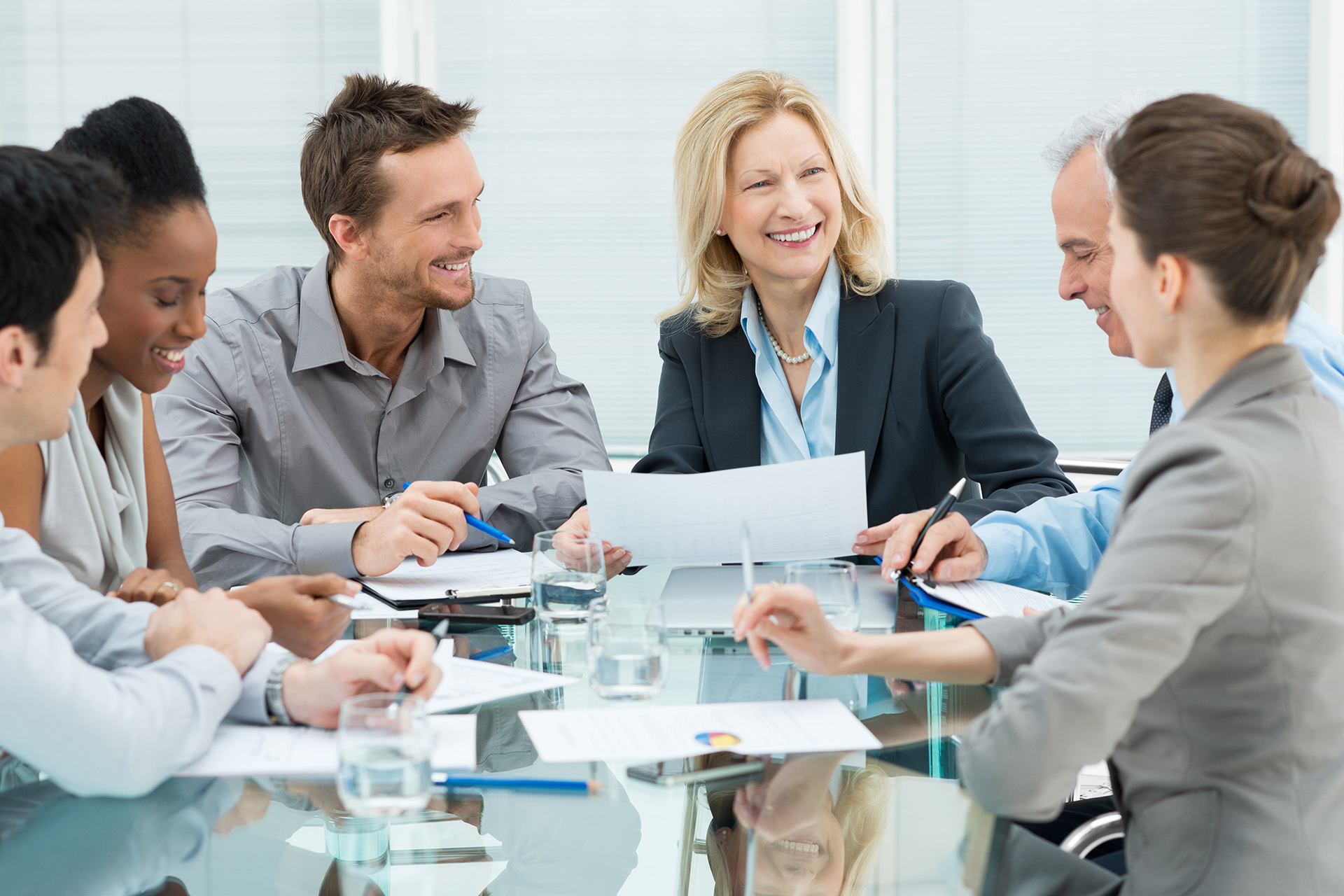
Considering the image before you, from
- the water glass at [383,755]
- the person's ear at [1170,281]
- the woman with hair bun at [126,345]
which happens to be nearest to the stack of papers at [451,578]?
the woman with hair bun at [126,345]

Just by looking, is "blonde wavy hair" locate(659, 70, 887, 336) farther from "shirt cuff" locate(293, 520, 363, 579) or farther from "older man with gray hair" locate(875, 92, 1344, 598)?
"shirt cuff" locate(293, 520, 363, 579)

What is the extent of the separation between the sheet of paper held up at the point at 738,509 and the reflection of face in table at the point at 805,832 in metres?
0.65

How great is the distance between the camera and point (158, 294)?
4.84 feet

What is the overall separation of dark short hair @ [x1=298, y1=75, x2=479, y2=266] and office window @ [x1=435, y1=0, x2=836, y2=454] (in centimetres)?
Answer: 165

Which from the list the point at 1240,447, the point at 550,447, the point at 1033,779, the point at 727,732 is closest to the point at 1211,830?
the point at 1033,779

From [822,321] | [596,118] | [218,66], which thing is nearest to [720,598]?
[822,321]

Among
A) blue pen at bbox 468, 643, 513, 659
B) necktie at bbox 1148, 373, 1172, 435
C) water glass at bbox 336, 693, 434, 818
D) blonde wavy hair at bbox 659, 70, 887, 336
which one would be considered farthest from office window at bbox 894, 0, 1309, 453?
water glass at bbox 336, 693, 434, 818

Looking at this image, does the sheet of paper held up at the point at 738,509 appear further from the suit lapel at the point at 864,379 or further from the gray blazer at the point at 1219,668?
the gray blazer at the point at 1219,668

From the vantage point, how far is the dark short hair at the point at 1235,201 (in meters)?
0.88

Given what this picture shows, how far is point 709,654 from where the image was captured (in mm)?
1416

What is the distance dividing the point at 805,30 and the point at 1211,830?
11.9 ft

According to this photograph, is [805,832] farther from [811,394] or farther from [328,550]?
[811,394]

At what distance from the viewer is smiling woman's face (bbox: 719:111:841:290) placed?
2301mm

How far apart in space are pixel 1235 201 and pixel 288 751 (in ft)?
3.19
